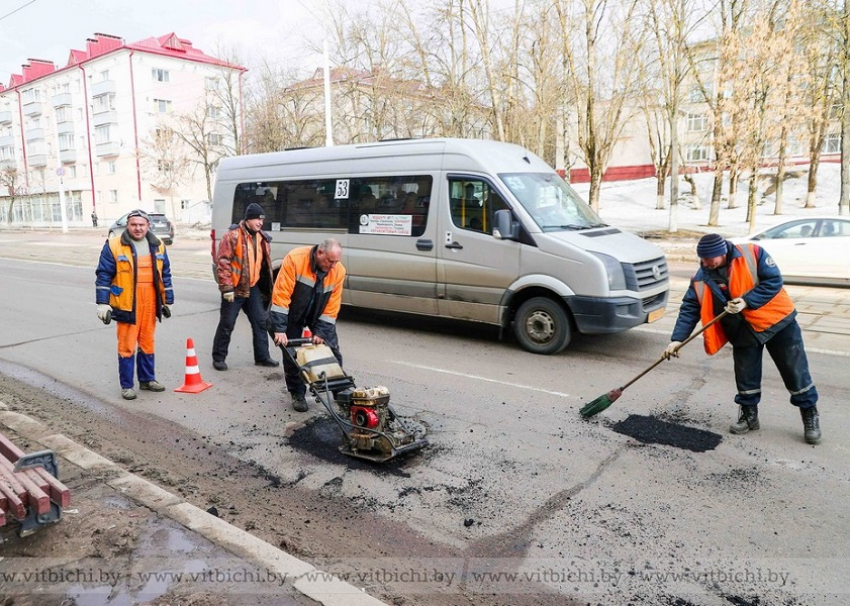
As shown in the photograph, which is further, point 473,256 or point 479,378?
point 473,256

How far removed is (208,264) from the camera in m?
19.3

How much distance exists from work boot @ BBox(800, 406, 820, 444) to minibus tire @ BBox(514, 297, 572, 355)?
287cm

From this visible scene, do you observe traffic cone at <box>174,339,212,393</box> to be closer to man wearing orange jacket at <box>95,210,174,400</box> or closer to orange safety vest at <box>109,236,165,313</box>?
man wearing orange jacket at <box>95,210,174,400</box>

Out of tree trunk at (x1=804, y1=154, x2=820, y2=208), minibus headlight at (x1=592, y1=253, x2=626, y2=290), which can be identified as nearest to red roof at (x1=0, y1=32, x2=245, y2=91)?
tree trunk at (x1=804, y1=154, x2=820, y2=208)

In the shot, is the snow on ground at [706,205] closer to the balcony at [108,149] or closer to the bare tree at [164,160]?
the bare tree at [164,160]

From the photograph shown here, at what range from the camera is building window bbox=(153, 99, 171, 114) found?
50719 millimetres

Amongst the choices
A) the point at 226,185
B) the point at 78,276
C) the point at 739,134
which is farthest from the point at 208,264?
the point at 739,134

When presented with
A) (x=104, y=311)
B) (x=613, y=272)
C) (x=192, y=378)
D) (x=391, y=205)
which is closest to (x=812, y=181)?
(x=613, y=272)

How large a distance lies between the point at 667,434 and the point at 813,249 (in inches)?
390

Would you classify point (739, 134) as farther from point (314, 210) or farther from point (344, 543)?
point (344, 543)

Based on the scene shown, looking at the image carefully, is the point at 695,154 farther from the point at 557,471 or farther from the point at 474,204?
the point at 557,471

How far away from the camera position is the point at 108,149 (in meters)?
51.4

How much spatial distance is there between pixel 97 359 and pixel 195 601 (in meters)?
5.71

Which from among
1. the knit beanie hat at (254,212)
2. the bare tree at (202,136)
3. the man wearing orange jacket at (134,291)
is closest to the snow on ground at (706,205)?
the knit beanie hat at (254,212)
